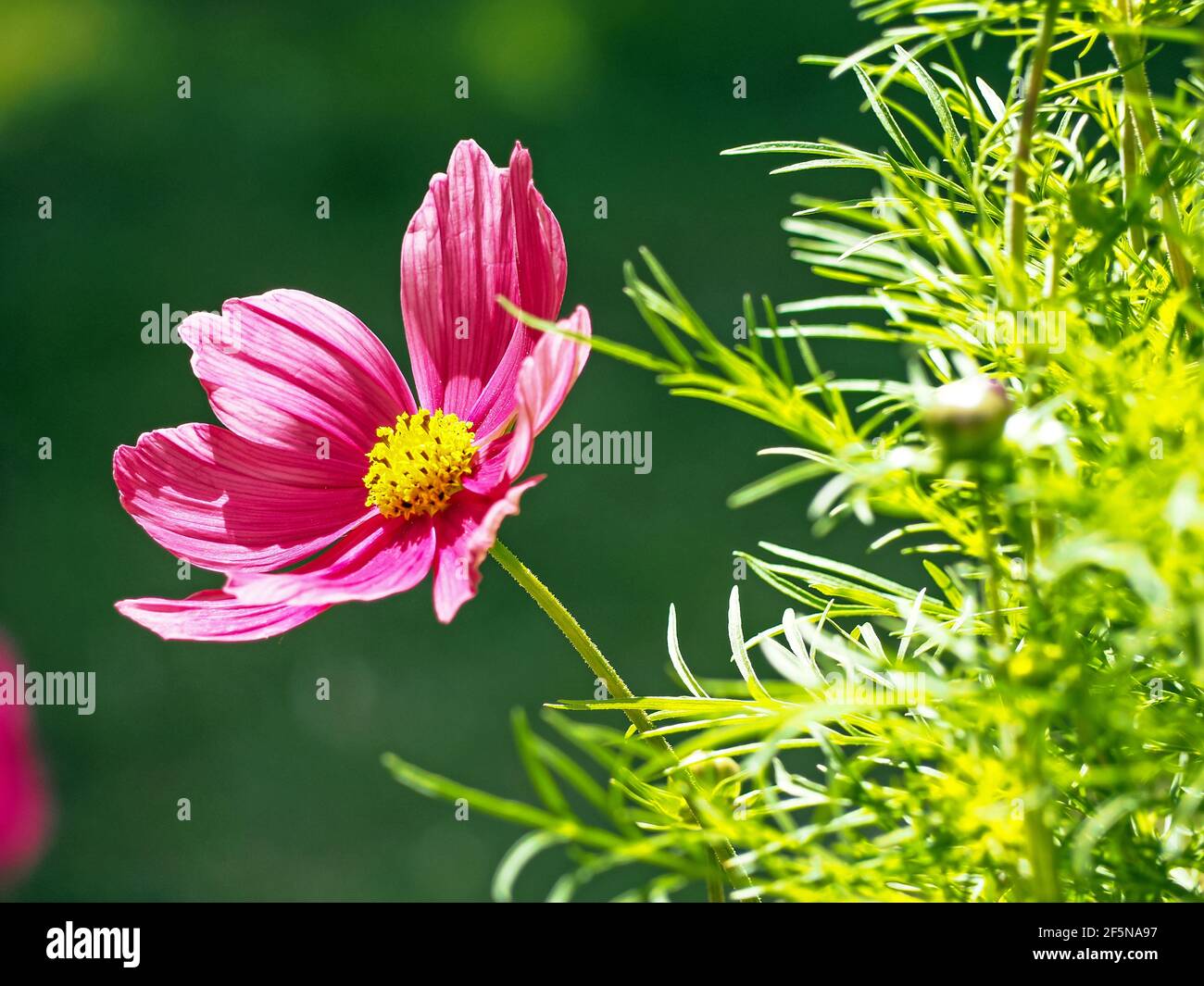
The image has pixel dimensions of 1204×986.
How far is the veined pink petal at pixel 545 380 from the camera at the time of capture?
249mm

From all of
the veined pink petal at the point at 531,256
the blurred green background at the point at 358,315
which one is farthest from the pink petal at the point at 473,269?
the blurred green background at the point at 358,315

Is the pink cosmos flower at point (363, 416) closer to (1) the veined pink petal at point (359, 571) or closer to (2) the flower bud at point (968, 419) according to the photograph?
(1) the veined pink petal at point (359, 571)

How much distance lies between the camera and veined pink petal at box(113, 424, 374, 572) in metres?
0.33

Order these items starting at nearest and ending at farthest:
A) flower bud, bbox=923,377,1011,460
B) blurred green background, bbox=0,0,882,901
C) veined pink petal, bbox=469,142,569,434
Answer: flower bud, bbox=923,377,1011,460, veined pink petal, bbox=469,142,569,434, blurred green background, bbox=0,0,882,901

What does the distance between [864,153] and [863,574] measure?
96 millimetres

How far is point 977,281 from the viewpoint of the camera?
0.26 m

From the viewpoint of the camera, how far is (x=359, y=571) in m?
0.32

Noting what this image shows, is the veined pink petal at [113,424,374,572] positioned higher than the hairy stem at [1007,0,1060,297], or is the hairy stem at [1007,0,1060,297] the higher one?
the hairy stem at [1007,0,1060,297]

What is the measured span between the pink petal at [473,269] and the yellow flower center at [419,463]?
1cm

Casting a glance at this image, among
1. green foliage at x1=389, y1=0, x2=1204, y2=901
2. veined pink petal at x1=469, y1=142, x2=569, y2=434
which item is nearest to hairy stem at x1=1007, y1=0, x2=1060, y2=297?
green foliage at x1=389, y1=0, x2=1204, y2=901

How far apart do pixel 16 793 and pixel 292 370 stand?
14cm

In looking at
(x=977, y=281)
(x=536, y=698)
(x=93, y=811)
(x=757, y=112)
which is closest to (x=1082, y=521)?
(x=977, y=281)

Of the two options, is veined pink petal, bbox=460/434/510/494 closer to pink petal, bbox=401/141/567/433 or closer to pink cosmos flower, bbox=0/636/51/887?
pink petal, bbox=401/141/567/433

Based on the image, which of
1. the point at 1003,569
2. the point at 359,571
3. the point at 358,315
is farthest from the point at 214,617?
the point at 358,315
